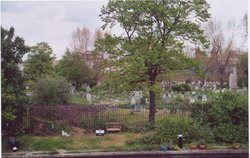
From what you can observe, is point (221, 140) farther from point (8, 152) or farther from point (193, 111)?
point (8, 152)

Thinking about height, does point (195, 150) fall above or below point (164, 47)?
below

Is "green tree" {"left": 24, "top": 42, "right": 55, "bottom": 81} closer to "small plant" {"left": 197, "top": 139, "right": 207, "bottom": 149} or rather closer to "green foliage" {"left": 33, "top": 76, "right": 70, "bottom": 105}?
"green foliage" {"left": 33, "top": 76, "right": 70, "bottom": 105}

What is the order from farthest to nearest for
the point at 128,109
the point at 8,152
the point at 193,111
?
the point at 128,109, the point at 193,111, the point at 8,152

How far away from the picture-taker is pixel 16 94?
223 inches

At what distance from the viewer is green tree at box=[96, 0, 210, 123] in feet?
20.8

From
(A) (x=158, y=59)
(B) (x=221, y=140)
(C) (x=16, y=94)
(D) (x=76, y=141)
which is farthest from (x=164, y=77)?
(C) (x=16, y=94)

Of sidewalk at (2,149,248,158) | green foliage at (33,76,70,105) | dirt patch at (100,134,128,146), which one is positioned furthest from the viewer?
green foliage at (33,76,70,105)

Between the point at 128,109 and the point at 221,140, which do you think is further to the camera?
A: the point at 128,109

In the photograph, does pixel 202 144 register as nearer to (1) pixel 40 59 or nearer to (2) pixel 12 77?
(2) pixel 12 77

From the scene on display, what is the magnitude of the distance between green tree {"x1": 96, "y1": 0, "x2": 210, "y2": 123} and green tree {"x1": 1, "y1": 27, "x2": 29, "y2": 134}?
1.59 meters

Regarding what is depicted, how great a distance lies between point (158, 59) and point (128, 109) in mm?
1991

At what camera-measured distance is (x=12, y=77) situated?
223 inches

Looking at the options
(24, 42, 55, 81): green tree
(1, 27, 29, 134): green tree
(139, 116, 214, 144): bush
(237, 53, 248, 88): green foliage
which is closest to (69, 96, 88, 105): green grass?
(24, 42, 55, 81): green tree

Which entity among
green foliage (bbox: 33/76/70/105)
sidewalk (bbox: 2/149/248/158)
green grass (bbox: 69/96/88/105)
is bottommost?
sidewalk (bbox: 2/149/248/158)
